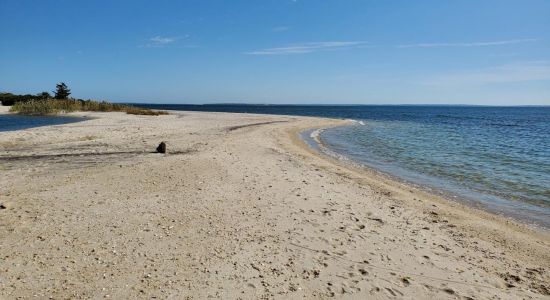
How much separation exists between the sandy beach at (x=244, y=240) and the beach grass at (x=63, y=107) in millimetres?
33132

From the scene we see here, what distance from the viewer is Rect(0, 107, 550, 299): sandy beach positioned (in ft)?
17.8

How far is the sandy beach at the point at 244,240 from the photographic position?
5.43m

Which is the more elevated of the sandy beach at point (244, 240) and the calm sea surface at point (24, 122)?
the calm sea surface at point (24, 122)

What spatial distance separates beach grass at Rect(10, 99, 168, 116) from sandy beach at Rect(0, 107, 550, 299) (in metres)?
33.1

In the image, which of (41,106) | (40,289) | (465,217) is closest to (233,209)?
(40,289)

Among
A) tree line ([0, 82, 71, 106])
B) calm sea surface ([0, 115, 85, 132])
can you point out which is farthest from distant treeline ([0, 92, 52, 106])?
calm sea surface ([0, 115, 85, 132])

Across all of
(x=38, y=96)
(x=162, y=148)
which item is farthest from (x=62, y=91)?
(x=162, y=148)

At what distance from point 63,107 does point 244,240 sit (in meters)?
44.0

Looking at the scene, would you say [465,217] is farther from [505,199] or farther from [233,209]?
[233,209]

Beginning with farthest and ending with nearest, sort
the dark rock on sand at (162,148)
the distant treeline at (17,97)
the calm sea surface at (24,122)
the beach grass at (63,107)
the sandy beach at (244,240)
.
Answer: the distant treeline at (17,97) → the beach grass at (63,107) → the calm sea surface at (24,122) → the dark rock on sand at (162,148) → the sandy beach at (244,240)

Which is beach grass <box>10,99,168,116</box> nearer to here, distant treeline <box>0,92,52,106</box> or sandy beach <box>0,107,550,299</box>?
distant treeline <box>0,92,52,106</box>

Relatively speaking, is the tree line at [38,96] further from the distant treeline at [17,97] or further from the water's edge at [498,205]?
the water's edge at [498,205]

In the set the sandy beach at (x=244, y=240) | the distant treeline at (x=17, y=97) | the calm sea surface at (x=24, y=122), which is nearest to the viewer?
the sandy beach at (x=244, y=240)

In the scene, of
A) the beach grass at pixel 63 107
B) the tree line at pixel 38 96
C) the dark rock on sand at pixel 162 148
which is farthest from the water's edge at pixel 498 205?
the tree line at pixel 38 96
